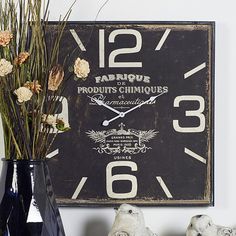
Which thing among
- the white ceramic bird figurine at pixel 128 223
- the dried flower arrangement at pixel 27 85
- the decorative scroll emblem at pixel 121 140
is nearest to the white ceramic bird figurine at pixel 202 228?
the white ceramic bird figurine at pixel 128 223

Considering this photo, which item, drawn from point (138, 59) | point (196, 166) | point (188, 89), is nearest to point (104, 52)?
point (138, 59)

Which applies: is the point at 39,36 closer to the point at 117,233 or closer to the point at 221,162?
the point at 117,233

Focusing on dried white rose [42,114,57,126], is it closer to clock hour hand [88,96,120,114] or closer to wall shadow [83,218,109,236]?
clock hour hand [88,96,120,114]

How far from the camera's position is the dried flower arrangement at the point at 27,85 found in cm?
104

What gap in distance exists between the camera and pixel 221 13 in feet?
4.24

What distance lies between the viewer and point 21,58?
1.02 meters

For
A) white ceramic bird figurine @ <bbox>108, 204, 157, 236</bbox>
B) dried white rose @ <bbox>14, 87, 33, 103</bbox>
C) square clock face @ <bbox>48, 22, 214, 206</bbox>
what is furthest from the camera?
square clock face @ <bbox>48, 22, 214, 206</bbox>

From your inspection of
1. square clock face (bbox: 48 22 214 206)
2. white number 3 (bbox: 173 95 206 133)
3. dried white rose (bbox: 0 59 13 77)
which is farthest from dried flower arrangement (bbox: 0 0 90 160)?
white number 3 (bbox: 173 95 206 133)

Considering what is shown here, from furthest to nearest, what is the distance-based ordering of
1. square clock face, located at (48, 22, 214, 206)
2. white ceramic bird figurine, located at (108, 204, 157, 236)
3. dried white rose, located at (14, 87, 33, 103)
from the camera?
square clock face, located at (48, 22, 214, 206), white ceramic bird figurine, located at (108, 204, 157, 236), dried white rose, located at (14, 87, 33, 103)

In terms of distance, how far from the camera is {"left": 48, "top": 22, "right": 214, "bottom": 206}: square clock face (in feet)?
4.17

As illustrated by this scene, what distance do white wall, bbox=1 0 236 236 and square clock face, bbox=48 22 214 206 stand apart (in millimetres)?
25

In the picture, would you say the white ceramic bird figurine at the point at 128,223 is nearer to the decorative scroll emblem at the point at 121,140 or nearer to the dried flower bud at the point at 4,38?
the decorative scroll emblem at the point at 121,140

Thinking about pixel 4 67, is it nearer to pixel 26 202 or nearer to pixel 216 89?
pixel 26 202

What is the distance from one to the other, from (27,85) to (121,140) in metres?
0.32
